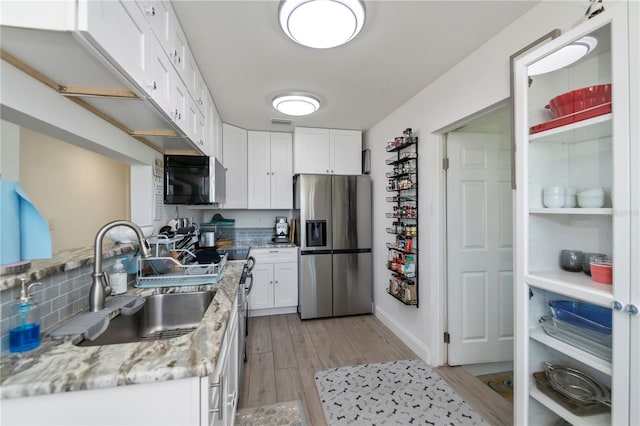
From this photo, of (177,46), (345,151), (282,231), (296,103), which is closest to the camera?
(177,46)

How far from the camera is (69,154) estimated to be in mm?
3119

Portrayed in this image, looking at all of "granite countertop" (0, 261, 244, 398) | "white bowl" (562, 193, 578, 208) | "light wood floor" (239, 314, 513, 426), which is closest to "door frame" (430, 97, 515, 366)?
"light wood floor" (239, 314, 513, 426)

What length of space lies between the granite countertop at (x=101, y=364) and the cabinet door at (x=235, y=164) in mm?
2644

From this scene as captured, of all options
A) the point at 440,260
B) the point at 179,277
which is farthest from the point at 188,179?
the point at 440,260

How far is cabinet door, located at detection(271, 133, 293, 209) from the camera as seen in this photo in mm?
3680

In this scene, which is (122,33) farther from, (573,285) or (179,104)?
(573,285)

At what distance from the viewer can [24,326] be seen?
83cm

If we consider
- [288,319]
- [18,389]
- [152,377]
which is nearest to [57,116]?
[18,389]

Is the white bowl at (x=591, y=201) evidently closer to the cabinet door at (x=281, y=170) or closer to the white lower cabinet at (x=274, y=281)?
the white lower cabinet at (x=274, y=281)

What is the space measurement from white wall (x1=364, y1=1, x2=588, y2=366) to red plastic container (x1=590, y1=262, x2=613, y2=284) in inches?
42.5

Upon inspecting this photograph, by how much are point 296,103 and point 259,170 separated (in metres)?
1.36

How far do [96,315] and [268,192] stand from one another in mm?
2705

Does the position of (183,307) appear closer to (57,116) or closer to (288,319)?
(57,116)

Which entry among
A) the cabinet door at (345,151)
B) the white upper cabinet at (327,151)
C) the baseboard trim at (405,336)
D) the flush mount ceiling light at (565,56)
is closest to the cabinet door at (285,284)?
the baseboard trim at (405,336)
